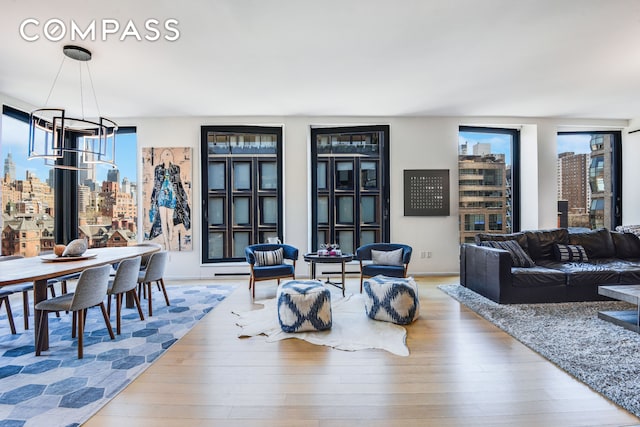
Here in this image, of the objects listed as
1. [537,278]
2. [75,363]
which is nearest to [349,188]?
[537,278]

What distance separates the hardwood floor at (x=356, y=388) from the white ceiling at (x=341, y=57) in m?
2.88

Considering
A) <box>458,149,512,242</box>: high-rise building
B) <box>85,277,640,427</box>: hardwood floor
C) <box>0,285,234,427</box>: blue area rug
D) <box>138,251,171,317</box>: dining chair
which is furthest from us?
<box>458,149,512,242</box>: high-rise building

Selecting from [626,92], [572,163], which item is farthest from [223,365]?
[572,163]

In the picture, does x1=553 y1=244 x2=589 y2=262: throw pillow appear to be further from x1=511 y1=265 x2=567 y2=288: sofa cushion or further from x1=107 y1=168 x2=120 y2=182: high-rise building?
x1=107 y1=168 x2=120 y2=182: high-rise building

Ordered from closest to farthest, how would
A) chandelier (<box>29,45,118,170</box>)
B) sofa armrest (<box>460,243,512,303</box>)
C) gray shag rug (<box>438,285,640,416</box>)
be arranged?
gray shag rug (<box>438,285,640,416</box>) → chandelier (<box>29,45,118,170</box>) → sofa armrest (<box>460,243,512,303</box>)

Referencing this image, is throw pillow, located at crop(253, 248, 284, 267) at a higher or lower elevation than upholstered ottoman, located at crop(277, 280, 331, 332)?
higher

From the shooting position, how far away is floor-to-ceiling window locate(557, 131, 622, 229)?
645 cm

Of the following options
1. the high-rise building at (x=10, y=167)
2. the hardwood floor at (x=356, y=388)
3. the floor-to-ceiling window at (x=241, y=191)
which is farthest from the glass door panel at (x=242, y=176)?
the hardwood floor at (x=356, y=388)

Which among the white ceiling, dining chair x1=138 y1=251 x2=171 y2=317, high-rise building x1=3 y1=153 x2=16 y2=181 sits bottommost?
dining chair x1=138 y1=251 x2=171 y2=317

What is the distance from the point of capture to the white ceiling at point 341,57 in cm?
281

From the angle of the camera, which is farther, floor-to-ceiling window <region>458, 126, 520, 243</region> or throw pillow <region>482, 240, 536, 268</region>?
floor-to-ceiling window <region>458, 126, 520, 243</region>

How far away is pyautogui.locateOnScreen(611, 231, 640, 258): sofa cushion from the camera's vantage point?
4.89 meters

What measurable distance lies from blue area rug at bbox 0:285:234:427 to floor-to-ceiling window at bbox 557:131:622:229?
6.85 m

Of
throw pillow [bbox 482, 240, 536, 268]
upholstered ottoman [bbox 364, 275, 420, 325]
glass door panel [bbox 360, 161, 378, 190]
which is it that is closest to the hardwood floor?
upholstered ottoman [bbox 364, 275, 420, 325]
